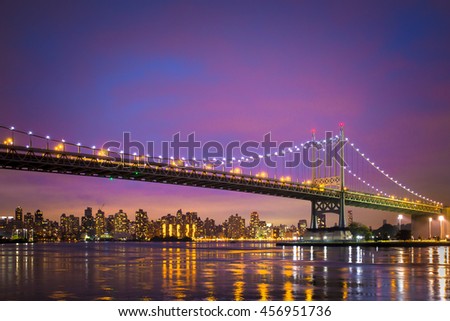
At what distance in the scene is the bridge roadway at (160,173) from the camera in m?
73.4

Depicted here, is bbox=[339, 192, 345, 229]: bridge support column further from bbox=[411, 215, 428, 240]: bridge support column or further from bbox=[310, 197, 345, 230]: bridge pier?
bbox=[411, 215, 428, 240]: bridge support column

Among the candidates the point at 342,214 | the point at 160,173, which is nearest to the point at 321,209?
the point at 342,214

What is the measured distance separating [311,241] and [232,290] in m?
76.7

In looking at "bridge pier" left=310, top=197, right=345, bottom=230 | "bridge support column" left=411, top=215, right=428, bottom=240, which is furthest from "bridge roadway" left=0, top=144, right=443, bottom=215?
"bridge support column" left=411, top=215, right=428, bottom=240

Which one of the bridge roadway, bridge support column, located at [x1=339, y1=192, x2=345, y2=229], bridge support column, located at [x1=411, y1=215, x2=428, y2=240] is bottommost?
bridge support column, located at [x1=411, y1=215, x2=428, y2=240]

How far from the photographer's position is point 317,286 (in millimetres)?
21812

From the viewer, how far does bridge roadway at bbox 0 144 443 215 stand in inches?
2891

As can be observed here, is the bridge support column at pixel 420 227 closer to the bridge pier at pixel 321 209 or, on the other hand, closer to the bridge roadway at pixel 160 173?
the bridge roadway at pixel 160 173

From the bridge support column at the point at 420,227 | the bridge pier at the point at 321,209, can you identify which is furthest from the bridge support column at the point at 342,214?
the bridge support column at the point at 420,227

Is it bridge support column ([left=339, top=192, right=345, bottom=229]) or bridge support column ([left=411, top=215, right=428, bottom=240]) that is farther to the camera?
bridge support column ([left=411, top=215, right=428, bottom=240])

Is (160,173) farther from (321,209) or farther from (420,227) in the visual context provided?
(420,227)

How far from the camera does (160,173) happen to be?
86.2 meters
